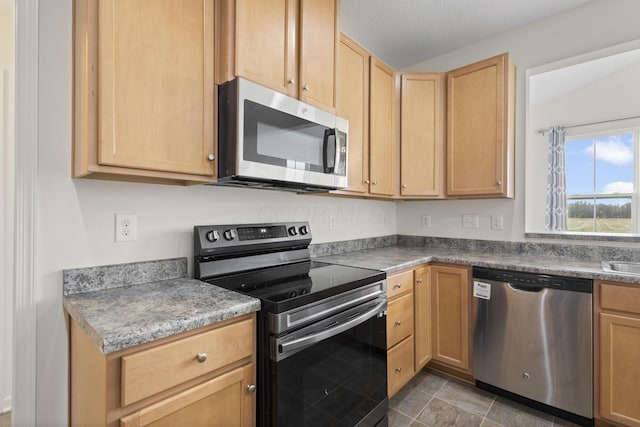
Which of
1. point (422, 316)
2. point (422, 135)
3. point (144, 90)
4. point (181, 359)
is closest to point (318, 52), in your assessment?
point (144, 90)

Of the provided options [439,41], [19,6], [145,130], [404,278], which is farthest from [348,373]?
[439,41]

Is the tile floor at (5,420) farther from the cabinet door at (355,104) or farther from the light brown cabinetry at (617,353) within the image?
the light brown cabinetry at (617,353)

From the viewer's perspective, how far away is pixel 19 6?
113 cm

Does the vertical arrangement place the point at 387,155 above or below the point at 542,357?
above

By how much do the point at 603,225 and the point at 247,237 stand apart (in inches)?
135

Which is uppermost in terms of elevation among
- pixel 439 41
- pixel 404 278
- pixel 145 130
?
pixel 439 41

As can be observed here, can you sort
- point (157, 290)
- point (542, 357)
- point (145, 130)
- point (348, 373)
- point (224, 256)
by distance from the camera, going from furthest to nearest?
point (542, 357), point (224, 256), point (348, 373), point (157, 290), point (145, 130)

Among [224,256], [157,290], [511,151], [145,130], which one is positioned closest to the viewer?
[145,130]

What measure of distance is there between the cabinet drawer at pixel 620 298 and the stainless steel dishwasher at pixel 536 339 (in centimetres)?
6

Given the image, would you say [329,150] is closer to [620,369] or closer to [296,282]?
[296,282]

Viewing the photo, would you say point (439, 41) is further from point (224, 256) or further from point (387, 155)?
point (224, 256)

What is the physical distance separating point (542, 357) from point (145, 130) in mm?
2408

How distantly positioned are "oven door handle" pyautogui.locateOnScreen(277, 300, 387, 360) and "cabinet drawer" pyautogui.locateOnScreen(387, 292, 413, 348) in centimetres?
24

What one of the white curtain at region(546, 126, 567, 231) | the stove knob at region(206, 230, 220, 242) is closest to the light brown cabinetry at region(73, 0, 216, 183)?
the stove knob at region(206, 230, 220, 242)
